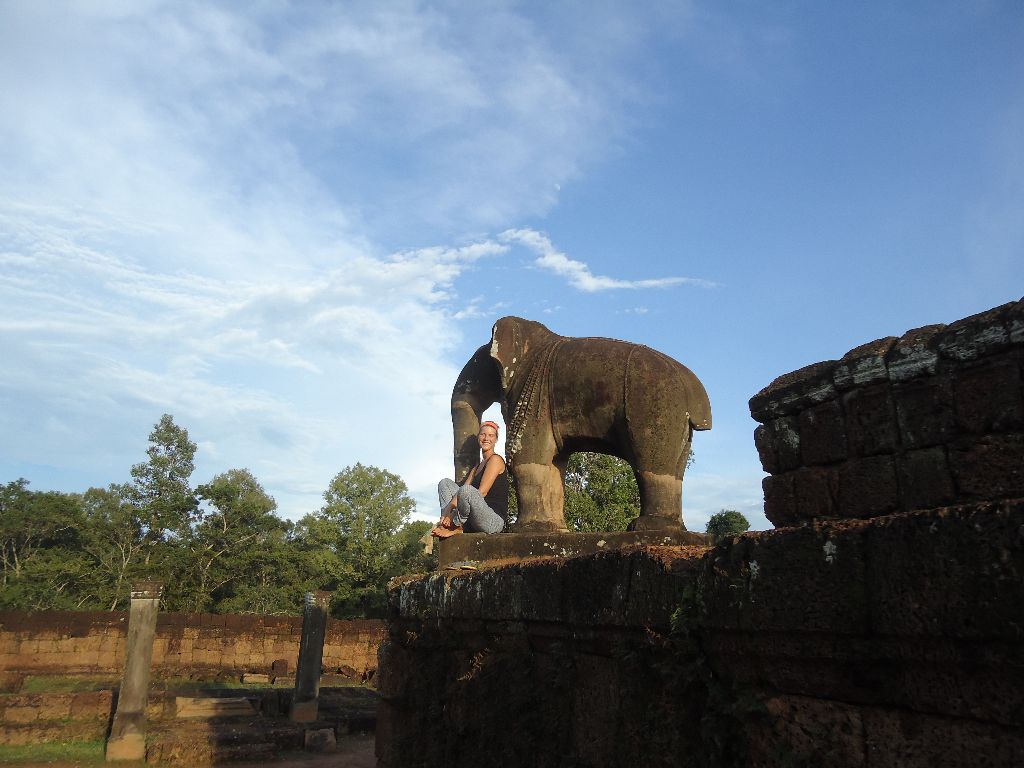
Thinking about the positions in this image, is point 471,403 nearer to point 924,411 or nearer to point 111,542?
point 924,411

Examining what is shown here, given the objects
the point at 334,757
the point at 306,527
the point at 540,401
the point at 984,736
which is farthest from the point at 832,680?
the point at 306,527

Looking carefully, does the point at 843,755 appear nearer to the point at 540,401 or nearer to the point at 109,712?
the point at 540,401

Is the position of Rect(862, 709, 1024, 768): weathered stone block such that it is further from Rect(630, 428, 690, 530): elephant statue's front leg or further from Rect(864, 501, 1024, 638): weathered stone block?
Rect(630, 428, 690, 530): elephant statue's front leg

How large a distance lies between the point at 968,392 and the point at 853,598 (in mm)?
918

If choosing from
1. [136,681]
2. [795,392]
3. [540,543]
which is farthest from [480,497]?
[136,681]

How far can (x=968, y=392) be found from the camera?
2367mm

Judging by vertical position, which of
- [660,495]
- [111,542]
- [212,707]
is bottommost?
[212,707]

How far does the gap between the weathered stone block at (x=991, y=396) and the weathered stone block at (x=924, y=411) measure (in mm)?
36

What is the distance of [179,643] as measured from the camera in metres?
17.8

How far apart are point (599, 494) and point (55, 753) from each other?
1435cm

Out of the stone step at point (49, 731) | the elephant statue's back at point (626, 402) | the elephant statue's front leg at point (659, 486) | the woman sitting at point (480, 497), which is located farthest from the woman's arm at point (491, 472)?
the stone step at point (49, 731)

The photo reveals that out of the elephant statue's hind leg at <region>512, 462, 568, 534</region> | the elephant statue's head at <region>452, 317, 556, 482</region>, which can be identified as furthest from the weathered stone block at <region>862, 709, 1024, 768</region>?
the elephant statue's head at <region>452, 317, 556, 482</region>

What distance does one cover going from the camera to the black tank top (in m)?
5.93

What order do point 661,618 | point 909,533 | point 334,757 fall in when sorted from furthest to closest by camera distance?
point 334,757 → point 661,618 → point 909,533
